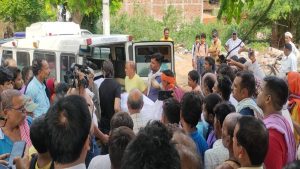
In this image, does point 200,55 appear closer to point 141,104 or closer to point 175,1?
point 141,104

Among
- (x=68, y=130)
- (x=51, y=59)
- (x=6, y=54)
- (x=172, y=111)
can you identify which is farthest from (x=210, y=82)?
(x=6, y=54)

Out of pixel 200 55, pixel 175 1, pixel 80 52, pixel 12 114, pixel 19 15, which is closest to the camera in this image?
pixel 12 114

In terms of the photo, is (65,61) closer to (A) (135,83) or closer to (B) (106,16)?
(A) (135,83)

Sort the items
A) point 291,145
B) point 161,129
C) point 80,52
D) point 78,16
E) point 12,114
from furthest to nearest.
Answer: point 78,16 → point 80,52 → point 12,114 → point 291,145 → point 161,129

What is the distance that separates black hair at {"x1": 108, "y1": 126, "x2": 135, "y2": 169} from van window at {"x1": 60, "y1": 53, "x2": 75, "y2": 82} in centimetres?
544

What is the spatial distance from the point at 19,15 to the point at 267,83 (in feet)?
72.0

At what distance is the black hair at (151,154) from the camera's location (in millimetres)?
2525

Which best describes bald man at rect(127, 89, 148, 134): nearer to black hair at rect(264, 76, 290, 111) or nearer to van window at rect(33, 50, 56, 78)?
black hair at rect(264, 76, 290, 111)

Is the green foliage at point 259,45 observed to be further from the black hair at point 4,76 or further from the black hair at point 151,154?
the black hair at point 151,154

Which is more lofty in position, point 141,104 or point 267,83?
point 267,83

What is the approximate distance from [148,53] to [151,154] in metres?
7.69

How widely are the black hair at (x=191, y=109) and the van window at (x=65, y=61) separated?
4.70 m

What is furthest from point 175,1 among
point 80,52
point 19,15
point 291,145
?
point 291,145

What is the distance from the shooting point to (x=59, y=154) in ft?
9.91
